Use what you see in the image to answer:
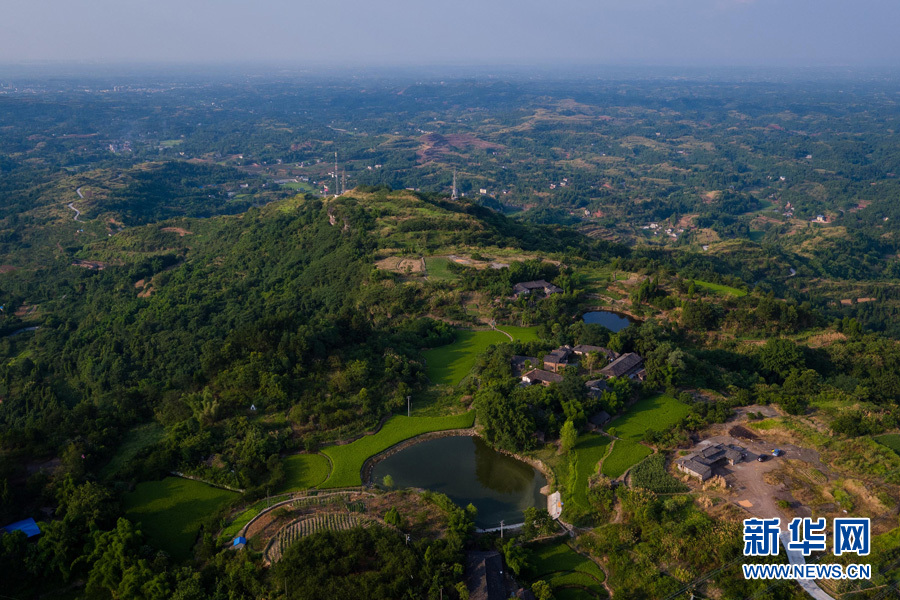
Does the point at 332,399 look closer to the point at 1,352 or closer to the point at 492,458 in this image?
the point at 492,458

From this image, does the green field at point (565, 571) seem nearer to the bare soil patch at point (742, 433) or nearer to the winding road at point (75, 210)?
the bare soil patch at point (742, 433)

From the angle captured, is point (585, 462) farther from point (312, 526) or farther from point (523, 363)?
point (312, 526)

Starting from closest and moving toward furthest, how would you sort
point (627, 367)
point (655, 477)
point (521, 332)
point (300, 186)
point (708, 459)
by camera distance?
point (655, 477)
point (708, 459)
point (627, 367)
point (521, 332)
point (300, 186)

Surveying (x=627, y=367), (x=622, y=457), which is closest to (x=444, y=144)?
(x=627, y=367)

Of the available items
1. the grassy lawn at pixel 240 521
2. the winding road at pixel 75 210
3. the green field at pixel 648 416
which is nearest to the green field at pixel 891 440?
the green field at pixel 648 416

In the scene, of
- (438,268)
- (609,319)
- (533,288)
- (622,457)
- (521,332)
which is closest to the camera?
(622,457)

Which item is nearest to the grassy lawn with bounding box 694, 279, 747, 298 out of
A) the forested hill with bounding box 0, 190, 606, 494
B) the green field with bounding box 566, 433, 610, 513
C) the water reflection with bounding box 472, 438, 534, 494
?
the forested hill with bounding box 0, 190, 606, 494
